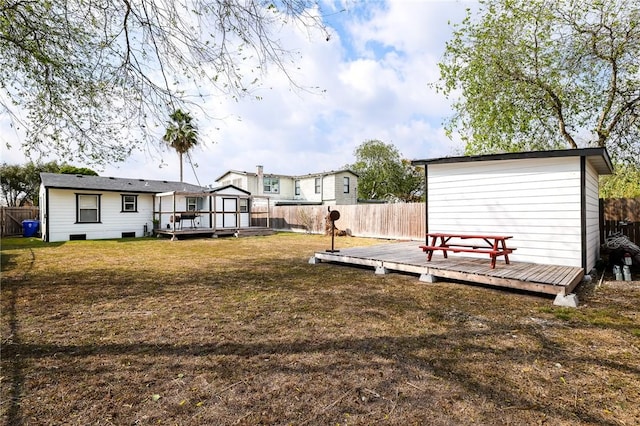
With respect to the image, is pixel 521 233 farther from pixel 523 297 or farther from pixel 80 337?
pixel 80 337

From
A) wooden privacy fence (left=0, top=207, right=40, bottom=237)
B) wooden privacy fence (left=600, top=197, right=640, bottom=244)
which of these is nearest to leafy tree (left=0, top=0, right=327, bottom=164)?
wooden privacy fence (left=600, top=197, right=640, bottom=244)

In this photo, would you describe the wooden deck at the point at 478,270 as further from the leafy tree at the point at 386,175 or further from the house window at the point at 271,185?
the leafy tree at the point at 386,175

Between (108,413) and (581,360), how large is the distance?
159 inches

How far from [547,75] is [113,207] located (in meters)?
21.5

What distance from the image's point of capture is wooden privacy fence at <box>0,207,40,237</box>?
1816cm

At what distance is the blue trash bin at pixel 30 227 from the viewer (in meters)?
17.7

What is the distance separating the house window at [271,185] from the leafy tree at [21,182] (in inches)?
550

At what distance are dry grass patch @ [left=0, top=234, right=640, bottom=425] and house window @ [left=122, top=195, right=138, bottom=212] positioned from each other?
1337 cm

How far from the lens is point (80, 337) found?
3.57 m

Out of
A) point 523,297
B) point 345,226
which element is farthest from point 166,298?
point 345,226

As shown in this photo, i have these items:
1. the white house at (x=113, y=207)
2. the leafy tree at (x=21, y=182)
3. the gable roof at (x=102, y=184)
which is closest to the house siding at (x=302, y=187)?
the white house at (x=113, y=207)

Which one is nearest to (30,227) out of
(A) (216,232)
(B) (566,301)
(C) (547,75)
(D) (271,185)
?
(A) (216,232)

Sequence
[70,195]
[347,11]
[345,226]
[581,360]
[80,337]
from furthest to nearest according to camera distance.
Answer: [345,226], [70,195], [347,11], [80,337], [581,360]

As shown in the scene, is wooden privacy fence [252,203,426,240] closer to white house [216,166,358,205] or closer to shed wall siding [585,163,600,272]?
white house [216,166,358,205]
